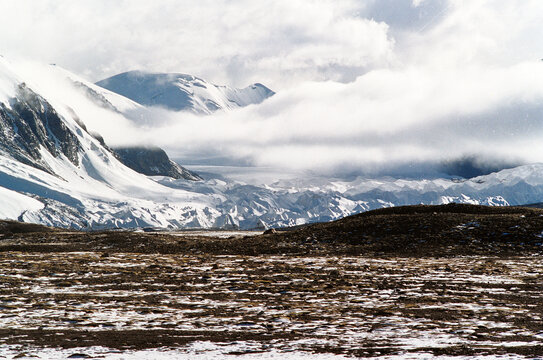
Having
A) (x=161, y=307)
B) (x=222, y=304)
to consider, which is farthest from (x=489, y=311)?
(x=161, y=307)

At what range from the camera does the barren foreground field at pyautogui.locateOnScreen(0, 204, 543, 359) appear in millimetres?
11734

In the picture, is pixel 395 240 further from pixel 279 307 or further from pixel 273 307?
pixel 273 307

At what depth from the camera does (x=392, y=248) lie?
37.8 m

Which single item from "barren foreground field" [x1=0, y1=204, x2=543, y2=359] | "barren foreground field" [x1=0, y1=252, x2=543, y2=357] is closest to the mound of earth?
"barren foreground field" [x1=0, y1=204, x2=543, y2=359]

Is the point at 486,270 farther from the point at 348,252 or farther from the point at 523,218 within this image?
the point at 523,218

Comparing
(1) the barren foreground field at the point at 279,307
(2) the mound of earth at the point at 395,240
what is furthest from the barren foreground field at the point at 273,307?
(2) the mound of earth at the point at 395,240

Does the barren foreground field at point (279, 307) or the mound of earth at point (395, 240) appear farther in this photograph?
the mound of earth at point (395, 240)

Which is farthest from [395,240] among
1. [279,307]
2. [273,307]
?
[273,307]

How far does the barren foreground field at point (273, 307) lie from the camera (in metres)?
11.7

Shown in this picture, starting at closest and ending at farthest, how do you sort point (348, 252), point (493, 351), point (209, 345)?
point (493, 351) → point (209, 345) → point (348, 252)

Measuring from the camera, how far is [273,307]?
1667 cm

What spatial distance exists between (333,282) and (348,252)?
1564cm

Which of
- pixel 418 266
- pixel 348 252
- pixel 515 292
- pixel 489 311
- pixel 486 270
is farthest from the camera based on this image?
pixel 348 252

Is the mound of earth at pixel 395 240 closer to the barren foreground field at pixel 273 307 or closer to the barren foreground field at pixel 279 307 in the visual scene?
the barren foreground field at pixel 273 307
